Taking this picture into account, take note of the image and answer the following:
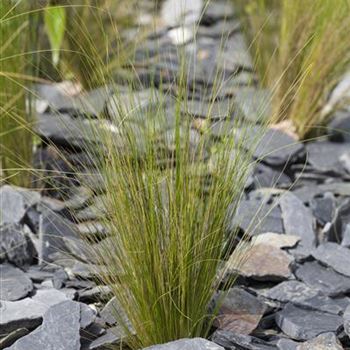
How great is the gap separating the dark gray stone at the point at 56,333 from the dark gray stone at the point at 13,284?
9.3 inches

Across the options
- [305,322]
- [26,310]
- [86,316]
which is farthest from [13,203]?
[305,322]

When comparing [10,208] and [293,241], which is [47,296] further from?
[293,241]

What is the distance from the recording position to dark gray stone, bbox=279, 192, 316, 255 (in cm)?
286

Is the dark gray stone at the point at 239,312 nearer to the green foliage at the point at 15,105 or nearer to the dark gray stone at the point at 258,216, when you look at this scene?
the dark gray stone at the point at 258,216

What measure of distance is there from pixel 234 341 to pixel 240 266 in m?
0.31

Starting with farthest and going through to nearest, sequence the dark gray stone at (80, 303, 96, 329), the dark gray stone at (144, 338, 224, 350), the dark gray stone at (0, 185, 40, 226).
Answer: the dark gray stone at (0, 185, 40, 226)
the dark gray stone at (80, 303, 96, 329)
the dark gray stone at (144, 338, 224, 350)

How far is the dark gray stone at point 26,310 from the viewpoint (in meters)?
2.22

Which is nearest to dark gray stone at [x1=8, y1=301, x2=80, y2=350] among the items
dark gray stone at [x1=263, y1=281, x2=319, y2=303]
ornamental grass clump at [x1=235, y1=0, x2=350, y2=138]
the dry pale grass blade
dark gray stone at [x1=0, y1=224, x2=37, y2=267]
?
the dry pale grass blade

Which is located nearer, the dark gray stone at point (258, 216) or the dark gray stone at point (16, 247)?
the dark gray stone at point (16, 247)

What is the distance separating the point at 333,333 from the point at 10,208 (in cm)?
119

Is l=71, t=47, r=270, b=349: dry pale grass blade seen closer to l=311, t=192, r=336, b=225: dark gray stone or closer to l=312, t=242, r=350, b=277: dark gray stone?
l=312, t=242, r=350, b=277: dark gray stone

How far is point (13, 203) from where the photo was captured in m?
2.83

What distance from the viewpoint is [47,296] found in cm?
238

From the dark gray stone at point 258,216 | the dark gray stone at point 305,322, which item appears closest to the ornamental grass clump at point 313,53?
the dark gray stone at point 258,216
